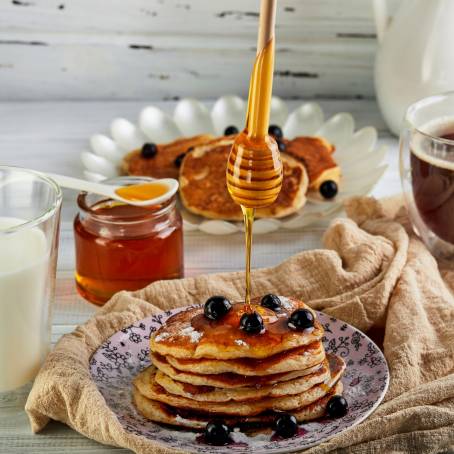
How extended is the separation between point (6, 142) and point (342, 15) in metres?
1.10

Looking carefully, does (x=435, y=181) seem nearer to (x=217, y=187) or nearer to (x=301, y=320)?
(x=217, y=187)

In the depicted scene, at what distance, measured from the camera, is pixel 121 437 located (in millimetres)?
1312

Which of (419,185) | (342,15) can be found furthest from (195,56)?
(419,185)

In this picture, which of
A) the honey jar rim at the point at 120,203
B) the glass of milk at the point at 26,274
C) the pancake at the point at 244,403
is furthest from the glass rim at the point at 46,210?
the pancake at the point at 244,403

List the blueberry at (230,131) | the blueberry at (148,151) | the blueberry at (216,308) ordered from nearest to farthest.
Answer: the blueberry at (216,308) < the blueberry at (148,151) < the blueberry at (230,131)

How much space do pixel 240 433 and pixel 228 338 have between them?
5.4 inches

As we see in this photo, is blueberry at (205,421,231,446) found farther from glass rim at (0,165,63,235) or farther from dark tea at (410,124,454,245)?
dark tea at (410,124,454,245)

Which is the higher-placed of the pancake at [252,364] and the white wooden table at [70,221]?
the pancake at [252,364]

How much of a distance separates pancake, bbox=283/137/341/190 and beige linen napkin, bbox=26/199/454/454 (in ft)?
0.51

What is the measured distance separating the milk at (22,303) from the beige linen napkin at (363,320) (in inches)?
2.4

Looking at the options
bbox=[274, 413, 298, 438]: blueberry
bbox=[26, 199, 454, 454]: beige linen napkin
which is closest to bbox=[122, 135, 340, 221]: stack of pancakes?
bbox=[26, 199, 454, 454]: beige linen napkin

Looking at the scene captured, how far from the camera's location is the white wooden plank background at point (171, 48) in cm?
283

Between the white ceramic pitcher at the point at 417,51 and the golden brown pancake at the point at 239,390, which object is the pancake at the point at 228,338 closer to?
the golden brown pancake at the point at 239,390

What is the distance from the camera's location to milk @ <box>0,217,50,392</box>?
150 cm
